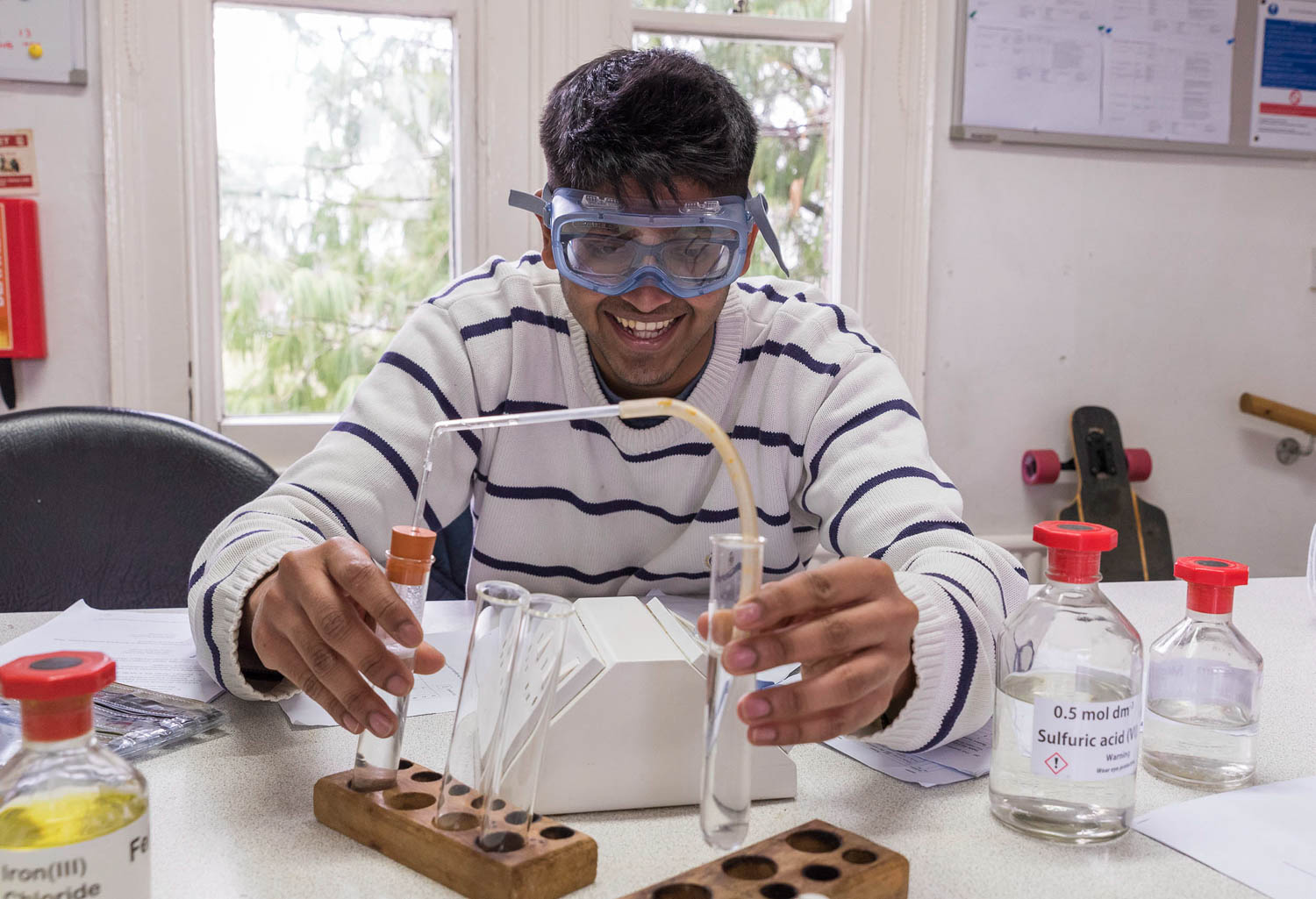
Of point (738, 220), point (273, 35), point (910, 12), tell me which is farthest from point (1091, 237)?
point (273, 35)

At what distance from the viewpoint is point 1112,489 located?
2.67 m

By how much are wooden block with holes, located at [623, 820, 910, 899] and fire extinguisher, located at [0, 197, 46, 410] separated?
2.01 metres

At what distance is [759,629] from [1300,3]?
2848 millimetres

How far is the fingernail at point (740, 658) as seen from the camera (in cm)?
70

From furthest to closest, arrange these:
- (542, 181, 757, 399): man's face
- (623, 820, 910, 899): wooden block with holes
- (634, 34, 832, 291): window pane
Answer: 1. (634, 34, 832, 291): window pane
2. (542, 181, 757, 399): man's face
3. (623, 820, 910, 899): wooden block with holes

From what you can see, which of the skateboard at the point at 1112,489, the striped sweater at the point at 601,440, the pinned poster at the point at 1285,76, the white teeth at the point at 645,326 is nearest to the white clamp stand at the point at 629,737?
the striped sweater at the point at 601,440

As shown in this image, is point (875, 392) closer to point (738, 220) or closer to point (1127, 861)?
point (738, 220)

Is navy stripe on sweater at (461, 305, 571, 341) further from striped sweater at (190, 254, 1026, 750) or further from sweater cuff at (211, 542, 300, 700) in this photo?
sweater cuff at (211, 542, 300, 700)

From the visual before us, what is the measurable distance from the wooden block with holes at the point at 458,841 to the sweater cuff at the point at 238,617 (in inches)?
8.9

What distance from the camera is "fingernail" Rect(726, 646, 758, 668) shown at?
27.5 inches

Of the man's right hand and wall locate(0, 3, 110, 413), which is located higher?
wall locate(0, 3, 110, 413)

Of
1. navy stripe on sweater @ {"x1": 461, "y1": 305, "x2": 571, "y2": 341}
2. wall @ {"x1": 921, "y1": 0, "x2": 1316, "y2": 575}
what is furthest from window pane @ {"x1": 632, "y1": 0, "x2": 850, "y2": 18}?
navy stripe on sweater @ {"x1": 461, "y1": 305, "x2": 571, "y2": 341}

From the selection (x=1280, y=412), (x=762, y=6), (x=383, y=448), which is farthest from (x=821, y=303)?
(x=1280, y=412)

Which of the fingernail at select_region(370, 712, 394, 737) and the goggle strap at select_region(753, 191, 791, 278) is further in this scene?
the goggle strap at select_region(753, 191, 791, 278)
